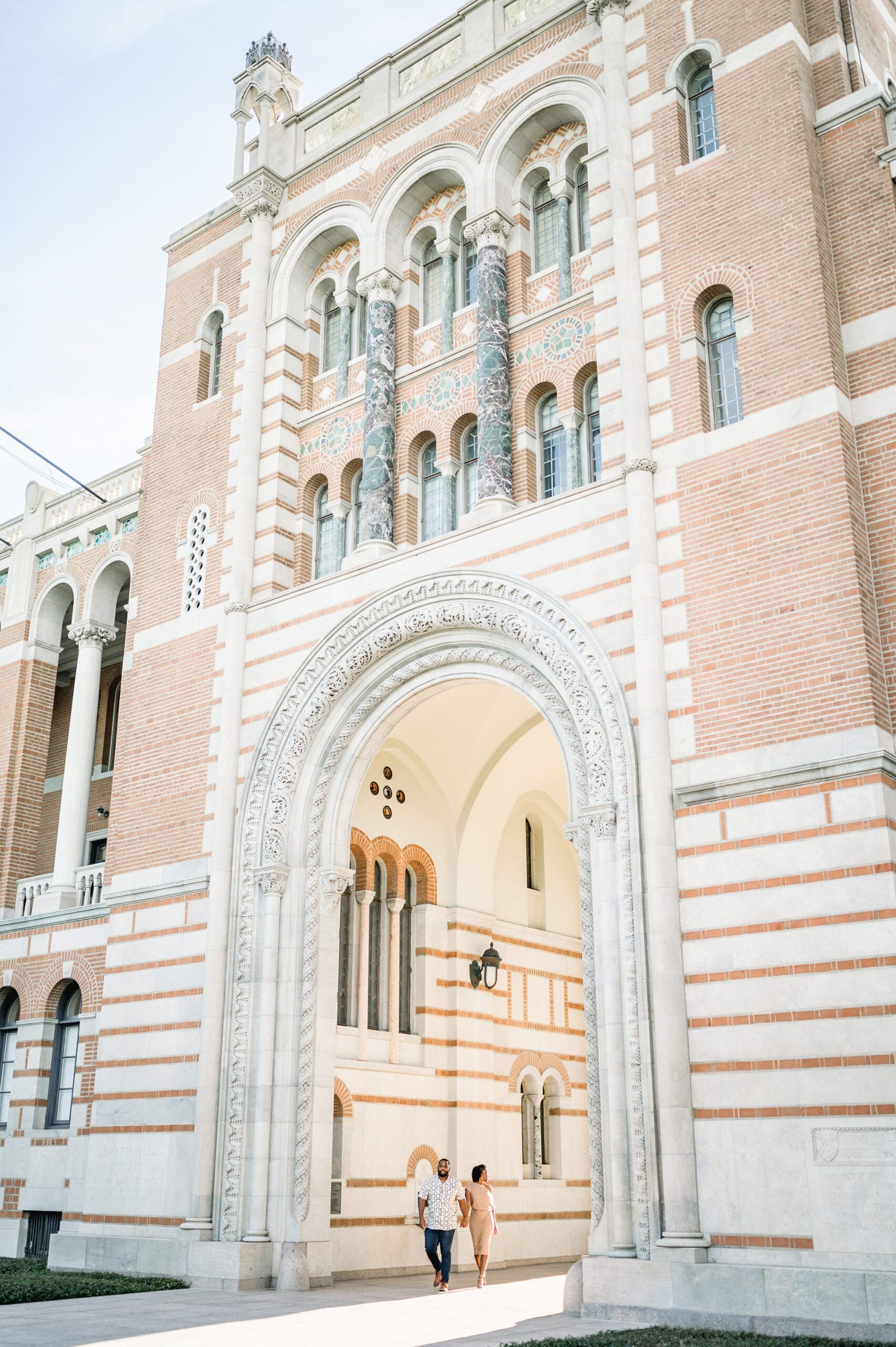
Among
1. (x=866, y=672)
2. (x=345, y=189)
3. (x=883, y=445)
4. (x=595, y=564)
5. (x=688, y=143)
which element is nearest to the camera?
(x=866, y=672)

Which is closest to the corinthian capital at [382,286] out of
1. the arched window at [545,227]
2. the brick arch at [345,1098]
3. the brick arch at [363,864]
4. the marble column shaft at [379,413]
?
the marble column shaft at [379,413]

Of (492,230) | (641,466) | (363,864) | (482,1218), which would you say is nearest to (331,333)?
(492,230)

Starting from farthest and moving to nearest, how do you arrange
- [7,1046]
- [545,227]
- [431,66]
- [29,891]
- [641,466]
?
1. [29,891]
2. [7,1046]
3. [431,66]
4. [545,227]
5. [641,466]

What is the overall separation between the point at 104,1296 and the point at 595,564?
888cm

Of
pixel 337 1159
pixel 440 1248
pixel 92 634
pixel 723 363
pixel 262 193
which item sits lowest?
pixel 440 1248

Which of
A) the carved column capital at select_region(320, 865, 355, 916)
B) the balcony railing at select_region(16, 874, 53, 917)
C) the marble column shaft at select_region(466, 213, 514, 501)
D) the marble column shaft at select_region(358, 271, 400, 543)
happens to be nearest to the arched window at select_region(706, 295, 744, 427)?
the marble column shaft at select_region(466, 213, 514, 501)

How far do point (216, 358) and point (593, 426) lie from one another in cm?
721

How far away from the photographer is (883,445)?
11.9m

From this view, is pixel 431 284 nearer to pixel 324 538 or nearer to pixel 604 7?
pixel 324 538

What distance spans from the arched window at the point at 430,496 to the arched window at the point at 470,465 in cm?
32

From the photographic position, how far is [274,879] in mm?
14828

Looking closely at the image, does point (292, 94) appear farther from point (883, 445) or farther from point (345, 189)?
point (883, 445)

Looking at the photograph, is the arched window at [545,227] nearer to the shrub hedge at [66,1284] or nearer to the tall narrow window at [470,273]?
the tall narrow window at [470,273]

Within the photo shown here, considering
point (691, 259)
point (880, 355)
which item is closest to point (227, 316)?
point (691, 259)
